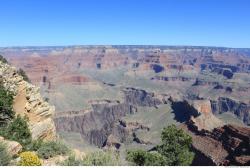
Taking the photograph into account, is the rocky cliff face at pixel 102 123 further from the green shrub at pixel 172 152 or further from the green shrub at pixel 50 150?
the green shrub at pixel 50 150

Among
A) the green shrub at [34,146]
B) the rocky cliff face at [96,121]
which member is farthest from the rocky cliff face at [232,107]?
the green shrub at [34,146]

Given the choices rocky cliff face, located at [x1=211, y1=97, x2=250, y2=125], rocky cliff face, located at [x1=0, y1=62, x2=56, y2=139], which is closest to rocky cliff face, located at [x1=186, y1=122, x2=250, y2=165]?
rocky cliff face, located at [x1=0, y1=62, x2=56, y2=139]

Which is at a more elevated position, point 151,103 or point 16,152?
point 16,152

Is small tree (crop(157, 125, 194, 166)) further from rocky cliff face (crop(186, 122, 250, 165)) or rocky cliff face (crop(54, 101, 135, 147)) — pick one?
rocky cliff face (crop(54, 101, 135, 147))

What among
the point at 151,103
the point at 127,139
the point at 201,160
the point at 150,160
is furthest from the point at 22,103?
the point at 151,103

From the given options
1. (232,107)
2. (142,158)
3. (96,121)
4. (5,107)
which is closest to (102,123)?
(96,121)

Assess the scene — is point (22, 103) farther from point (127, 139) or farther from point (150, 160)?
point (127, 139)
